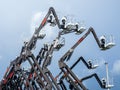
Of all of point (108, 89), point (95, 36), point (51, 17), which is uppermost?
point (51, 17)

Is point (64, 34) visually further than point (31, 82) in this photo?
No

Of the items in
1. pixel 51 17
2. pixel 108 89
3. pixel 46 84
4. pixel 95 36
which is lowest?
pixel 108 89

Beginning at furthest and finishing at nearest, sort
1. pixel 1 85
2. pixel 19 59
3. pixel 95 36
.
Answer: pixel 1 85 → pixel 19 59 → pixel 95 36

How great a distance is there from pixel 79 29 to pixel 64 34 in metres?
1.91

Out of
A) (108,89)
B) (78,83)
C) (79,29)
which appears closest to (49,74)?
(78,83)

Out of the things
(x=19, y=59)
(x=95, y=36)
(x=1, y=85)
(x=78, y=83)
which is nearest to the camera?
(x=78, y=83)

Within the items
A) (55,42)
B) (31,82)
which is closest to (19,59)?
(31,82)

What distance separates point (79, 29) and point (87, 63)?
21.3ft

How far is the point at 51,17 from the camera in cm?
3791

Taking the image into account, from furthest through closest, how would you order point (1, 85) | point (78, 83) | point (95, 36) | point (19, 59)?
point (1, 85) < point (19, 59) < point (95, 36) < point (78, 83)

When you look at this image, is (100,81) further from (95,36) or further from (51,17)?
(51,17)

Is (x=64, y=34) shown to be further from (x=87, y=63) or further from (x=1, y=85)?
(x=1, y=85)

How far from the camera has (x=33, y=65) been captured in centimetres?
3806

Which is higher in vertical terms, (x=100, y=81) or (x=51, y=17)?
(x=51, y=17)
